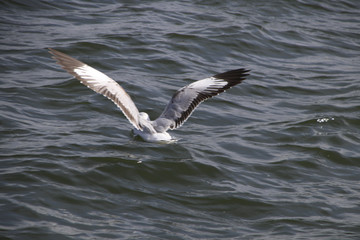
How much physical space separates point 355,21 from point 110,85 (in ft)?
31.9

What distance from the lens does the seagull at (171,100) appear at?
7.16 meters

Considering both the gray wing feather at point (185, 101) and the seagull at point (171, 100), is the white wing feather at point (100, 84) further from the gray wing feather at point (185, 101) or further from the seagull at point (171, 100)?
the gray wing feather at point (185, 101)

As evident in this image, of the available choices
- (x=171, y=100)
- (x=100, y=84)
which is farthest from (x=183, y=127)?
(x=100, y=84)

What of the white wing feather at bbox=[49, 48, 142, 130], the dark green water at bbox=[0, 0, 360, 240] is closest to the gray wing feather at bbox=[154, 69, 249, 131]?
the dark green water at bbox=[0, 0, 360, 240]

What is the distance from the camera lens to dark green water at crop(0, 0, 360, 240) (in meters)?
5.58

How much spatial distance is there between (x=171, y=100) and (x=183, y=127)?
97cm

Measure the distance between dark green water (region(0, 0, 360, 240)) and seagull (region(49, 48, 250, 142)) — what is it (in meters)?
0.26

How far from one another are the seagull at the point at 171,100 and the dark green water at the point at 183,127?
0.86 feet

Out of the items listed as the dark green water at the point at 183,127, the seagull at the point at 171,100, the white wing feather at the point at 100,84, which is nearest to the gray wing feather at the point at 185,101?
the seagull at the point at 171,100

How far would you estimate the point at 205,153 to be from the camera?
7434mm

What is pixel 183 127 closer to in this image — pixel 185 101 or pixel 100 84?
pixel 185 101

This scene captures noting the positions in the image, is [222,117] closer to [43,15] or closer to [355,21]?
[43,15]

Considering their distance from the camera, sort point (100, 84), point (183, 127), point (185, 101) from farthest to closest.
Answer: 1. point (183, 127)
2. point (185, 101)
3. point (100, 84)

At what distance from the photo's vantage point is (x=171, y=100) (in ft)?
25.4
